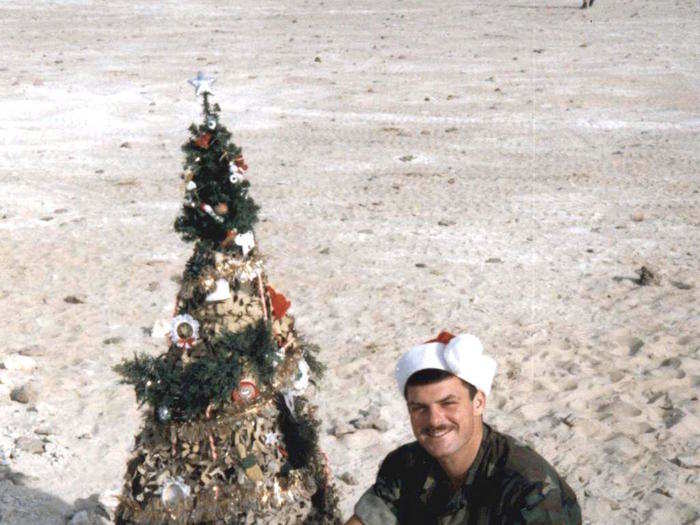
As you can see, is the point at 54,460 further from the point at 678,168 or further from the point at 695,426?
the point at 678,168

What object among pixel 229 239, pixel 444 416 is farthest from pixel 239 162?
pixel 444 416

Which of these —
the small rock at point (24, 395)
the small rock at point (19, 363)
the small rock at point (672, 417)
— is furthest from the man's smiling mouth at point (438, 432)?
the small rock at point (19, 363)

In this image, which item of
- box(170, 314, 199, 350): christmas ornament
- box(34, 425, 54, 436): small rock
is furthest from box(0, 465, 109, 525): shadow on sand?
box(170, 314, 199, 350): christmas ornament

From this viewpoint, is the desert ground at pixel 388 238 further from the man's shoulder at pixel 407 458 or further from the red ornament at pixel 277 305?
the man's shoulder at pixel 407 458

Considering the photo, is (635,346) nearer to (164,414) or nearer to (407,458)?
(407,458)

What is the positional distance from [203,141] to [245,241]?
43 cm

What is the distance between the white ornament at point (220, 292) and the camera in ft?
13.0

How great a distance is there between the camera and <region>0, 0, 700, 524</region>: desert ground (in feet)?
19.6

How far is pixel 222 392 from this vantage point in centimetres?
378

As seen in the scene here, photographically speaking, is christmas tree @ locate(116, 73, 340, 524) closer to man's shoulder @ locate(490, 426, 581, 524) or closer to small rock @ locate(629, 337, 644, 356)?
man's shoulder @ locate(490, 426, 581, 524)

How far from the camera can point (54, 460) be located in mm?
5777

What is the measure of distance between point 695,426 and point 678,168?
21.6 ft

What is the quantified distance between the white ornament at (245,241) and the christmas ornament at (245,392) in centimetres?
53

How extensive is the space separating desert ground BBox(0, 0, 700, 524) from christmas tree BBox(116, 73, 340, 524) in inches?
56.7
